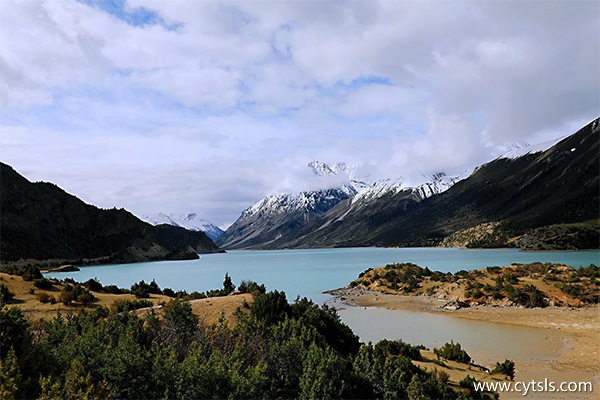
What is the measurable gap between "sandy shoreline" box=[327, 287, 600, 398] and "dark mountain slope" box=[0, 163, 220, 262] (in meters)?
78.7

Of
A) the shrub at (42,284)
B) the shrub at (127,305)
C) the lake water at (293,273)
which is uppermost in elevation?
the shrub at (42,284)

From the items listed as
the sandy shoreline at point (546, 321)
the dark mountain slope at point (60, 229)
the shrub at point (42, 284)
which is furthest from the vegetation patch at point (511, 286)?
the dark mountain slope at point (60, 229)

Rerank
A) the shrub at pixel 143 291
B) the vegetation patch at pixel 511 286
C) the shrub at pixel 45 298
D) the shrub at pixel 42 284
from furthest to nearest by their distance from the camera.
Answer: the vegetation patch at pixel 511 286 → the shrub at pixel 143 291 → the shrub at pixel 42 284 → the shrub at pixel 45 298

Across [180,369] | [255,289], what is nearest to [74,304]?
[255,289]

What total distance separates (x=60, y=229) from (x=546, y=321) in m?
123

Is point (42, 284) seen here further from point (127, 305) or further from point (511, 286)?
point (511, 286)

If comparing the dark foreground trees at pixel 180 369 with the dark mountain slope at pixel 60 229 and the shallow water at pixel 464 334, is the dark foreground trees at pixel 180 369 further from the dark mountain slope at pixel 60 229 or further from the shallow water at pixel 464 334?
the dark mountain slope at pixel 60 229

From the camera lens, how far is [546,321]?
89.3ft

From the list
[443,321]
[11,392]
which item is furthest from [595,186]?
[11,392]

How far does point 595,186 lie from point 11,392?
7208 inches

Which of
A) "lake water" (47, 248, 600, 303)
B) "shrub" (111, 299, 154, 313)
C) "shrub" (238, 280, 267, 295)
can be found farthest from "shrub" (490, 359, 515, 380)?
"lake water" (47, 248, 600, 303)

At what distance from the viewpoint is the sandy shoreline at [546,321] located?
51.4ft

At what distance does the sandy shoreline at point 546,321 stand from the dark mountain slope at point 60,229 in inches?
3097

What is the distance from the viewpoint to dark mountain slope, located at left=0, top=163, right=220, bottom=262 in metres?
96.7
